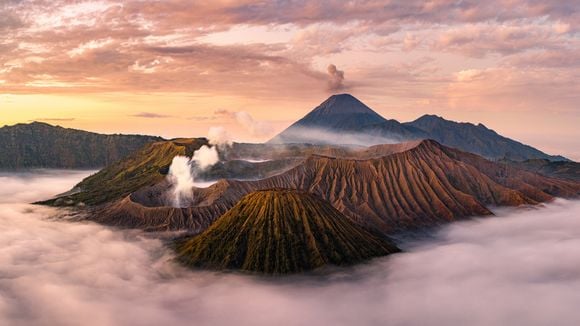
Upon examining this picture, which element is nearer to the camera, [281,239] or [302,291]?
[302,291]

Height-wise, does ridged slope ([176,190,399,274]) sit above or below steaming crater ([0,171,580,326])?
above

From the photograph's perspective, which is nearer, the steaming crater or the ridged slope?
the steaming crater

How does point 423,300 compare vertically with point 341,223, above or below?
below

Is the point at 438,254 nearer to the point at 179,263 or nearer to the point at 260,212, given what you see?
the point at 260,212

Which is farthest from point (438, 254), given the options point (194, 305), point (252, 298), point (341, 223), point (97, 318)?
point (97, 318)
